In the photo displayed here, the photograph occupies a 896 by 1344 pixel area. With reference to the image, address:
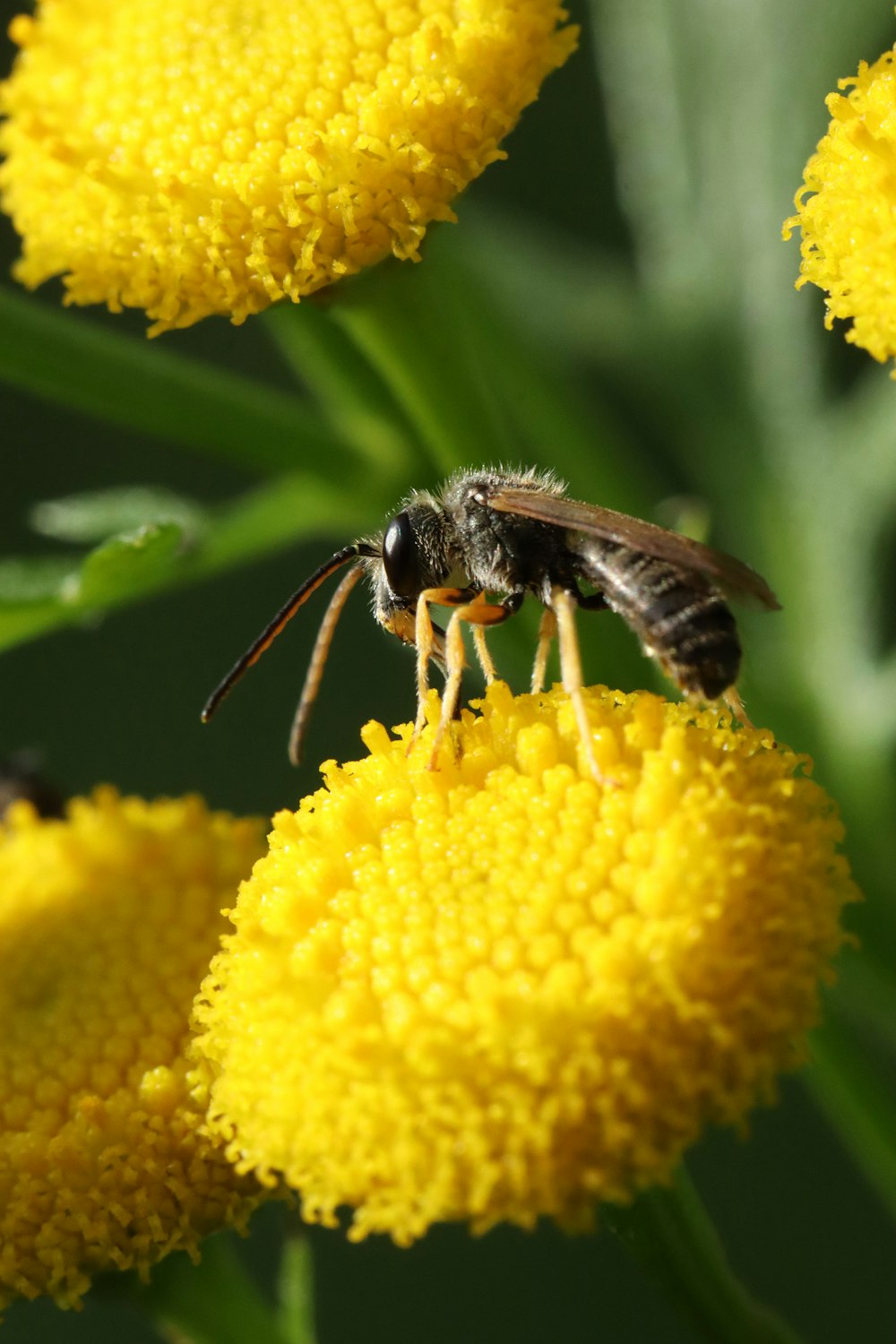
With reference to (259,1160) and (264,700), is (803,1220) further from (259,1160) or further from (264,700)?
(259,1160)

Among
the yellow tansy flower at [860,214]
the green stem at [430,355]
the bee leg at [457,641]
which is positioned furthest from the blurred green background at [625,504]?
the yellow tansy flower at [860,214]

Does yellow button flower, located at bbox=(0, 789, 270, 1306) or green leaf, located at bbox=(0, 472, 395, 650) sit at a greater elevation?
green leaf, located at bbox=(0, 472, 395, 650)

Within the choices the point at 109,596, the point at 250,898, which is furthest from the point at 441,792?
the point at 109,596

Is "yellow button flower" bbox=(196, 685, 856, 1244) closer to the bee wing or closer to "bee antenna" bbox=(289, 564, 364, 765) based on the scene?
the bee wing

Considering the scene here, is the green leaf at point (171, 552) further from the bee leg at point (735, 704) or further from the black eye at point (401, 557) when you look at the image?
the bee leg at point (735, 704)

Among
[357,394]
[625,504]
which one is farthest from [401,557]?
[625,504]

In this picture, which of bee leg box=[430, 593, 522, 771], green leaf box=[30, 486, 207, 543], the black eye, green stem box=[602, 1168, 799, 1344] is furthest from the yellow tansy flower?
green leaf box=[30, 486, 207, 543]

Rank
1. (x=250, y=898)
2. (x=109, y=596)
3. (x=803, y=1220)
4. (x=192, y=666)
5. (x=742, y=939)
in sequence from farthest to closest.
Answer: (x=192, y=666) < (x=803, y=1220) < (x=109, y=596) < (x=250, y=898) < (x=742, y=939)
